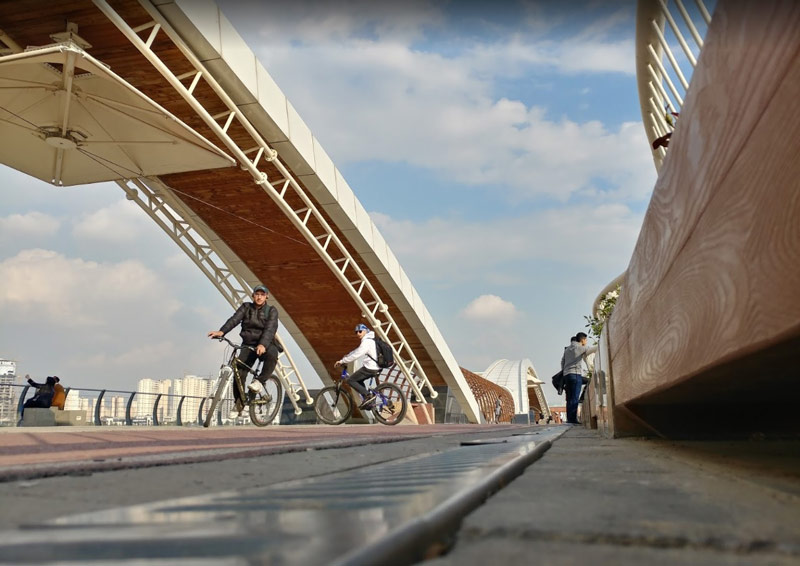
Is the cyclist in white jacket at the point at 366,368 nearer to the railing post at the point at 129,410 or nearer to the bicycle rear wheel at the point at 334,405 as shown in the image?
the bicycle rear wheel at the point at 334,405

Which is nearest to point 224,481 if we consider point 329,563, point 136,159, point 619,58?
point 329,563

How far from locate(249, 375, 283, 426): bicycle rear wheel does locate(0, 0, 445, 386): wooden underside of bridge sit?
8.70m

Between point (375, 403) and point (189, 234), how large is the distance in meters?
14.0

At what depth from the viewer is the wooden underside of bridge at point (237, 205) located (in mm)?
14191

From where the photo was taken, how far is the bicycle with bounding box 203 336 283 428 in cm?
937

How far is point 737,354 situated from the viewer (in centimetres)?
156

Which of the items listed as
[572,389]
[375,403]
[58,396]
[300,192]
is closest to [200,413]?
[58,396]

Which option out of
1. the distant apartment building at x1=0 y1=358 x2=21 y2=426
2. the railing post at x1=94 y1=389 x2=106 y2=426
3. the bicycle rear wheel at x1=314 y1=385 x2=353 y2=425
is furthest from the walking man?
the distant apartment building at x1=0 y1=358 x2=21 y2=426

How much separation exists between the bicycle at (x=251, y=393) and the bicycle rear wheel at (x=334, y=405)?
1796mm

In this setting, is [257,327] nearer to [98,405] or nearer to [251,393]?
[251,393]

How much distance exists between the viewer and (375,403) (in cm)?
1202

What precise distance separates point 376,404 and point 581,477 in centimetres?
1028

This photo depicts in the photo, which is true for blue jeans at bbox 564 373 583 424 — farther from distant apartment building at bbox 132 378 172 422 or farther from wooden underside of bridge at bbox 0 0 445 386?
wooden underside of bridge at bbox 0 0 445 386

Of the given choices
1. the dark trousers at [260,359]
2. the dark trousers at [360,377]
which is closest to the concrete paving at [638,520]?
the dark trousers at [260,359]
